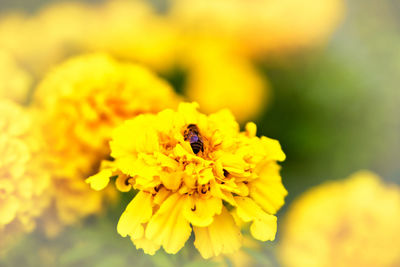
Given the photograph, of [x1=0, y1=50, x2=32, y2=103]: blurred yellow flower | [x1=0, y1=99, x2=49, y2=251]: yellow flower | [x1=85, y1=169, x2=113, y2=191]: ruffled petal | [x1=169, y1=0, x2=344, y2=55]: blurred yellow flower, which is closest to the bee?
[x1=85, y1=169, x2=113, y2=191]: ruffled petal

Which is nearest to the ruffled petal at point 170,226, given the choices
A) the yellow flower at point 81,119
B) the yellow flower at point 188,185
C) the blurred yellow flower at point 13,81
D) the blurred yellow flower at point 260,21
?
the yellow flower at point 188,185

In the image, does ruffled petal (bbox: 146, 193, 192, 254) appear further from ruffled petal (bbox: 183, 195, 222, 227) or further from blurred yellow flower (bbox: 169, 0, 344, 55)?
blurred yellow flower (bbox: 169, 0, 344, 55)

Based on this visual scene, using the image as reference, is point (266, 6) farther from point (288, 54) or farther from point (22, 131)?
point (22, 131)

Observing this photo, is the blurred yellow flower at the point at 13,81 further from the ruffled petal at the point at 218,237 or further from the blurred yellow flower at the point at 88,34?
the ruffled petal at the point at 218,237

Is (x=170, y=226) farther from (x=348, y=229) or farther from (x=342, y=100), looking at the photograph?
(x=342, y=100)

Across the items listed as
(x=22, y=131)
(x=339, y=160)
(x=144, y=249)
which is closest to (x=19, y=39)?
(x=22, y=131)

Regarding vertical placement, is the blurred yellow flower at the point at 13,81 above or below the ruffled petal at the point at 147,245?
below
